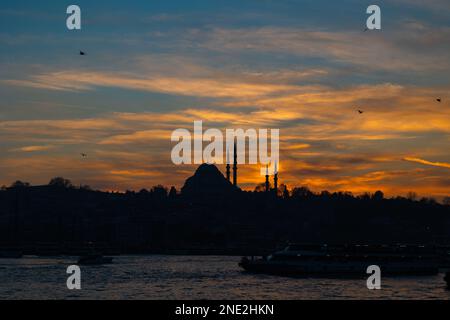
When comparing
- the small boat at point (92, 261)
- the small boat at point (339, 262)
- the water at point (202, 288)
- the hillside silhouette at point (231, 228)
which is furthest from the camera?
the hillside silhouette at point (231, 228)

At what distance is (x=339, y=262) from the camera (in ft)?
243

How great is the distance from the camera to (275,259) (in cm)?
7569

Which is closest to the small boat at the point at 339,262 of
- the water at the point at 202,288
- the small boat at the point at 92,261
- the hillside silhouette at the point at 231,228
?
the water at the point at 202,288

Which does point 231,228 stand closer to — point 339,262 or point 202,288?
point 339,262

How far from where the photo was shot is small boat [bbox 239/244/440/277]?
7262cm

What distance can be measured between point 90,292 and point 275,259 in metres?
29.6

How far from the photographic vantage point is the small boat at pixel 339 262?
7262 cm

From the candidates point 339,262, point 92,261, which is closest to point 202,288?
point 339,262

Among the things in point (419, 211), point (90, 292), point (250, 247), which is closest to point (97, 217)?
point (250, 247)

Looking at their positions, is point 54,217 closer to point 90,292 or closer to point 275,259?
point 275,259

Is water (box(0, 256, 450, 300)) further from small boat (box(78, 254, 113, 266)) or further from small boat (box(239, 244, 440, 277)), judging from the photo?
small boat (box(78, 254, 113, 266))

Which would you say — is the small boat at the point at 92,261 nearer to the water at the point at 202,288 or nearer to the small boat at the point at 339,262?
the small boat at the point at 339,262
